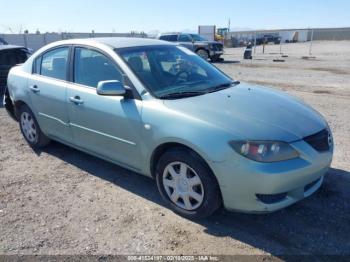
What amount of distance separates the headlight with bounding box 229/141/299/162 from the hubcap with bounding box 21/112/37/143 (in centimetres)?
356

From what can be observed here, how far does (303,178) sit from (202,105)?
3.73 ft

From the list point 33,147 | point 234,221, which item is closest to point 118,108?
point 234,221

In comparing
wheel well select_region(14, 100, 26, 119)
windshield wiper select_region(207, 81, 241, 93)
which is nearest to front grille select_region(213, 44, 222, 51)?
wheel well select_region(14, 100, 26, 119)

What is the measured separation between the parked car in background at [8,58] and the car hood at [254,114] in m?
7.61

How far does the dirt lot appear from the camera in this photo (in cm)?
311

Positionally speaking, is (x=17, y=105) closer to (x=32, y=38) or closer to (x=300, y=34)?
(x=32, y=38)

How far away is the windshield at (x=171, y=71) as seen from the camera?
150 inches

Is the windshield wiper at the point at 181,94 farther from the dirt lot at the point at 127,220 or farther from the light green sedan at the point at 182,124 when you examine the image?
the dirt lot at the point at 127,220

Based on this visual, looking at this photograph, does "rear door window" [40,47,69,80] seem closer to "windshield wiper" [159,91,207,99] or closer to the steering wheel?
the steering wheel

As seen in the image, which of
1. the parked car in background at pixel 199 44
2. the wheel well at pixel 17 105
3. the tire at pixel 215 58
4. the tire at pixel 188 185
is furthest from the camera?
the tire at pixel 215 58

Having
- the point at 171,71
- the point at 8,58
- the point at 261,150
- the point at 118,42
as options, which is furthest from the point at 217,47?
the point at 261,150

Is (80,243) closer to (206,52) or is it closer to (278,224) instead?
(278,224)

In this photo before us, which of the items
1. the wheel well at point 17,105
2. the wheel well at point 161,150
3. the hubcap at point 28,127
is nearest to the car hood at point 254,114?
the wheel well at point 161,150

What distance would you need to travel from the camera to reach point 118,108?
379cm
